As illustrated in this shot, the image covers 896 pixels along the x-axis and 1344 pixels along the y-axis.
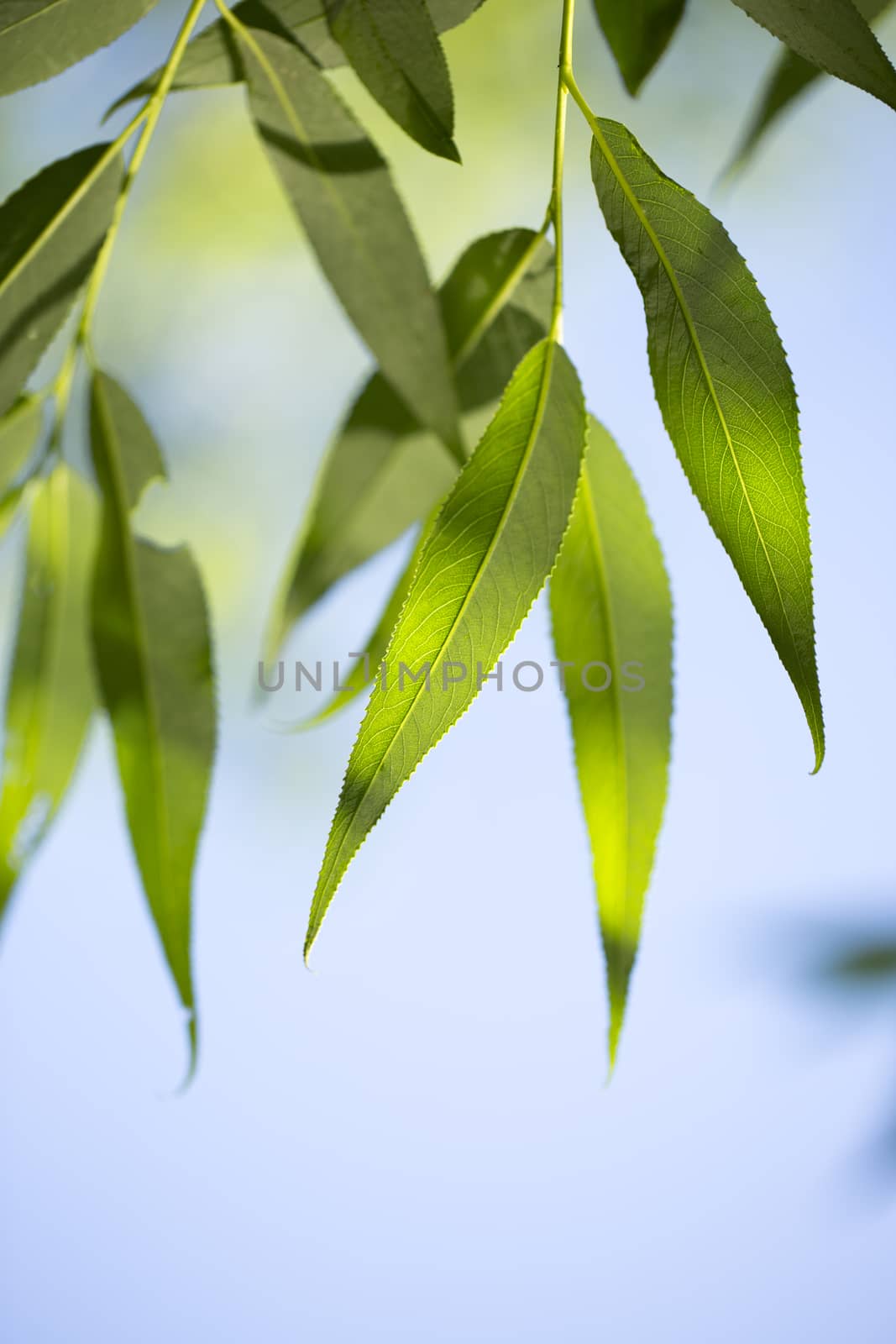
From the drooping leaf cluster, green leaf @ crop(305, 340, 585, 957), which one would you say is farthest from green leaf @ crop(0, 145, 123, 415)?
green leaf @ crop(305, 340, 585, 957)

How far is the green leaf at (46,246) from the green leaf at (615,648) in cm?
14

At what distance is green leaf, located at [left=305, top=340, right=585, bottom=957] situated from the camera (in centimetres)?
18

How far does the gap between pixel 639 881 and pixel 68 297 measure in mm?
215

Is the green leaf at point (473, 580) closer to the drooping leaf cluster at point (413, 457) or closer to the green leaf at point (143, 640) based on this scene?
the drooping leaf cluster at point (413, 457)

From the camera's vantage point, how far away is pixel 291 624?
1.22ft

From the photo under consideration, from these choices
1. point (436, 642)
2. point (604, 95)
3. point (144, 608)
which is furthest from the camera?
point (604, 95)

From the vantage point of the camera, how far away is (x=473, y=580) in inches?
7.8

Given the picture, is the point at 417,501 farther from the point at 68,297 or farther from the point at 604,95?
the point at 604,95

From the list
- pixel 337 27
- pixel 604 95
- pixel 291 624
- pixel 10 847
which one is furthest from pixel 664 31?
pixel 604 95

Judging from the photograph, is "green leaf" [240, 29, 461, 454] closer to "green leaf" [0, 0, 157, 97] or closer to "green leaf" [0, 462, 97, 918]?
"green leaf" [0, 0, 157, 97]

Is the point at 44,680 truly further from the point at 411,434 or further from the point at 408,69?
the point at 408,69

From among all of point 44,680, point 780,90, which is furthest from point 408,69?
point 44,680

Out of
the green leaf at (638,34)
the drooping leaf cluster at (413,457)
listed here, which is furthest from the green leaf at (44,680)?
the green leaf at (638,34)

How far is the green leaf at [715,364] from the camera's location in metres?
0.19
